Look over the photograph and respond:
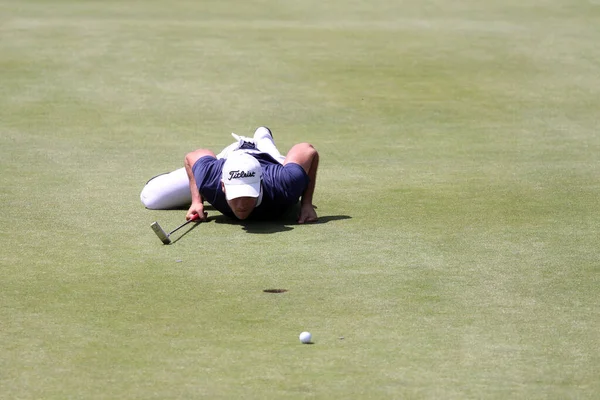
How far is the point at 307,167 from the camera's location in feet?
37.3

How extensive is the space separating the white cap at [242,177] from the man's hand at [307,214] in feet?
2.53

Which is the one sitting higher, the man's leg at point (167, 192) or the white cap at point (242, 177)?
the white cap at point (242, 177)

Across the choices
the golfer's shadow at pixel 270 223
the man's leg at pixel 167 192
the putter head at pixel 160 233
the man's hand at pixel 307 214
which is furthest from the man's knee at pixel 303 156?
the putter head at pixel 160 233

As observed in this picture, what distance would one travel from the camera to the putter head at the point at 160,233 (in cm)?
1033

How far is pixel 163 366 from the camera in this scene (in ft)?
24.0

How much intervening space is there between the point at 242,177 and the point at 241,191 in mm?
133

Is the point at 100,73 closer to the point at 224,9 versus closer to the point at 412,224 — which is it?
the point at 224,9

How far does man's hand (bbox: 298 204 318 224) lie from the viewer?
11.4 meters

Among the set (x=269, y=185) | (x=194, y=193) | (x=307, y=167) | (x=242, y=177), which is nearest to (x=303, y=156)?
(x=307, y=167)

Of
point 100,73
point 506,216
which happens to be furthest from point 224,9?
point 506,216

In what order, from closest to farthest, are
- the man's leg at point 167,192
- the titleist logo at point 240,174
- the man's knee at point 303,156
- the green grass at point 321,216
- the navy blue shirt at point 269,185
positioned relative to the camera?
the green grass at point 321,216, the titleist logo at point 240,174, the navy blue shirt at point 269,185, the man's knee at point 303,156, the man's leg at point 167,192

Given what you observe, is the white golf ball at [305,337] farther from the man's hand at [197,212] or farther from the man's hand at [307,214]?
the man's hand at [197,212]

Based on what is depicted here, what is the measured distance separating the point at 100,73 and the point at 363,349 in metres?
14.1

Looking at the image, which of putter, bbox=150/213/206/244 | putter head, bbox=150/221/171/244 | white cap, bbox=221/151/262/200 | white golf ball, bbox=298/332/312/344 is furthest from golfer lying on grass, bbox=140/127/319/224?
white golf ball, bbox=298/332/312/344
